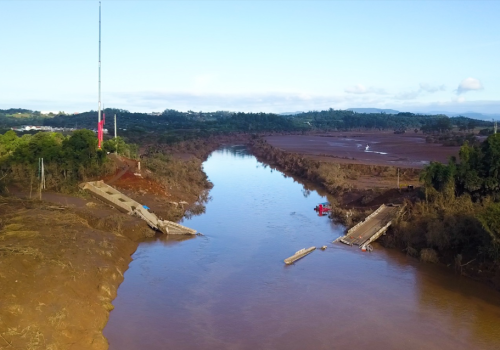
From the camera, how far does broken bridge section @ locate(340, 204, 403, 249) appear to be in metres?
24.4

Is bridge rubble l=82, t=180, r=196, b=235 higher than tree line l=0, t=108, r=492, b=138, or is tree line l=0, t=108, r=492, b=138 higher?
tree line l=0, t=108, r=492, b=138

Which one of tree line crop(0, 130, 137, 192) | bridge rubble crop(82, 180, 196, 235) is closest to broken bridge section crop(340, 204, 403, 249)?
bridge rubble crop(82, 180, 196, 235)

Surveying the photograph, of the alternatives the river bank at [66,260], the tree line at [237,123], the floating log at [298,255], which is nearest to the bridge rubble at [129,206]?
the river bank at [66,260]

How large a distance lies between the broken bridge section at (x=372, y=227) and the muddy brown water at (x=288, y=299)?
2.01ft

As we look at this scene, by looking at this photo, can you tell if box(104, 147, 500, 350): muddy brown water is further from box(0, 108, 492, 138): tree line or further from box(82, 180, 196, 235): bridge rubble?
box(0, 108, 492, 138): tree line

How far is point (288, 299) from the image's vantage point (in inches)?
703

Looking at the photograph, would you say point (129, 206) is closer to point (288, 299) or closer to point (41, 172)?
point (41, 172)

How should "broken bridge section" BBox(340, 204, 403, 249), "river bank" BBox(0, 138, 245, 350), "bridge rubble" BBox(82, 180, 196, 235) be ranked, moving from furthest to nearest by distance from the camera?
1. "bridge rubble" BBox(82, 180, 196, 235)
2. "broken bridge section" BBox(340, 204, 403, 249)
3. "river bank" BBox(0, 138, 245, 350)

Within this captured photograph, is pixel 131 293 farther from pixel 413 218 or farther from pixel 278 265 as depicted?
pixel 413 218

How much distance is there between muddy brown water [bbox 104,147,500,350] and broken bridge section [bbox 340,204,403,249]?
613mm

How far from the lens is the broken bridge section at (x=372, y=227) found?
24358 millimetres

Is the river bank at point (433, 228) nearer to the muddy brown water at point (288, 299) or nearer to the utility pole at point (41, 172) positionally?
the muddy brown water at point (288, 299)

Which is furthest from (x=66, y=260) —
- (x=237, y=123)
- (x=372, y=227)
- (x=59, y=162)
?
(x=237, y=123)

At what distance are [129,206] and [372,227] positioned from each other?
1375 cm
